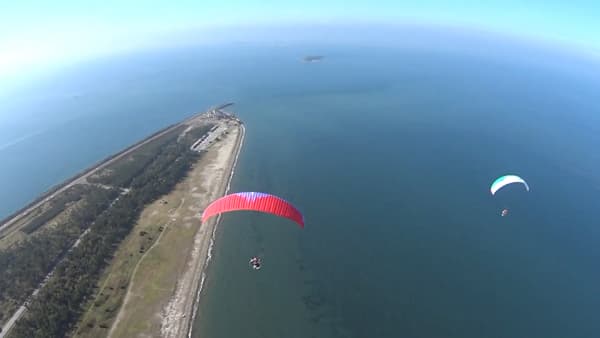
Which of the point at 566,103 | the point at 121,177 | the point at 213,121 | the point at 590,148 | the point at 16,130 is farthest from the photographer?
the point at 566,103

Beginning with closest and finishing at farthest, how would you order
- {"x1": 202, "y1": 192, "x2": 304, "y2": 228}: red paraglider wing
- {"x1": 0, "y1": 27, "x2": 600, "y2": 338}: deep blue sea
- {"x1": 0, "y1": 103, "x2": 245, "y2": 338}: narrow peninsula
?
1. {"x1": 202, "y1": 192, "x2": 304, "y2": 228}: red paraglider wing
2. {"x1": 0, "y1": 103, "x2": 245, "y2": 338}: narrow peninsula
3. {"x1": 0, "y1": 27, "x2": 600, "y2": 338}: deep blue sea

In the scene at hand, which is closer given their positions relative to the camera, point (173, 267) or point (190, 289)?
point (190, 289)

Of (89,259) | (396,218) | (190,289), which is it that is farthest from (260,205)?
(396,218)

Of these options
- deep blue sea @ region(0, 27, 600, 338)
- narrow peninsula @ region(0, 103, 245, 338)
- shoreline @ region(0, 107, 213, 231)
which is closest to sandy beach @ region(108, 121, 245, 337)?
narrow peninsula @ region(0, 103, 245, 338)

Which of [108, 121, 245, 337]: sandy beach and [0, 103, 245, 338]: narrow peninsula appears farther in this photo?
[0, 103, 245, 338]: narrow peninsula

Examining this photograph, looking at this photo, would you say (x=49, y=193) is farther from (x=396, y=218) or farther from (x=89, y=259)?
(x=396, y=218)

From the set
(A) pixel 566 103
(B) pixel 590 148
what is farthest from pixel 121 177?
(A) pixel 566 103

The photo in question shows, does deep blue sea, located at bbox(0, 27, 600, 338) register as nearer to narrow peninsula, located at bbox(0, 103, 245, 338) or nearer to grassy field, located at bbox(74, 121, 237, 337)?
narrow peninsula, located at bbox(0, 103, 245, 338)

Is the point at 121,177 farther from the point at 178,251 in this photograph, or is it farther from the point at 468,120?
the point at 468,120

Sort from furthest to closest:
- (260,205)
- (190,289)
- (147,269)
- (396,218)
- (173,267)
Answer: (396,218) < (173,267) < (147,269) < (190,289) < (260,205)
